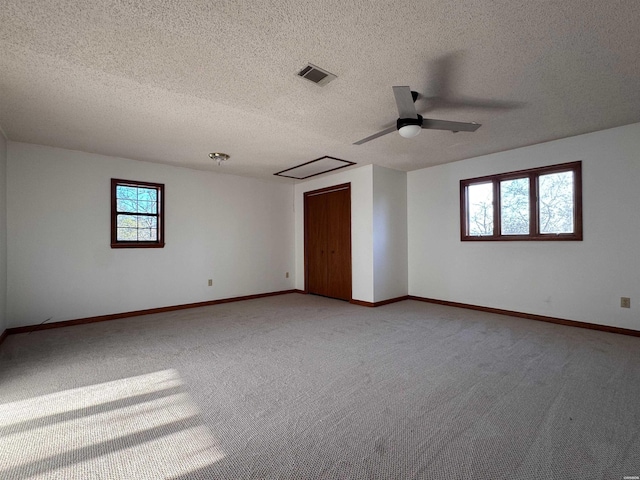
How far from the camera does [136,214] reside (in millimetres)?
4613

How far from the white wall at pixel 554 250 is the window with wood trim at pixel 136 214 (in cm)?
443

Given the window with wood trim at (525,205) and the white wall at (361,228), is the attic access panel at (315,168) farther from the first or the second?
the window with wood trim at (525,205)

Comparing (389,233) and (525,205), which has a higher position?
(525,205)

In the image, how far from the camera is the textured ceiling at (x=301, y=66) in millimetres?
1708

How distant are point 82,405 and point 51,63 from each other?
2.38 m

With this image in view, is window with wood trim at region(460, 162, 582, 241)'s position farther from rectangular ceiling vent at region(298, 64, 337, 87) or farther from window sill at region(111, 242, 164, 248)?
window sill at region(111, 242, 164, 248)

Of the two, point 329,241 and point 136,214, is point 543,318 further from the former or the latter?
point 136,214

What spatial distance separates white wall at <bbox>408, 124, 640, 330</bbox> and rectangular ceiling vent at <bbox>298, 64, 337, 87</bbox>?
131 inches

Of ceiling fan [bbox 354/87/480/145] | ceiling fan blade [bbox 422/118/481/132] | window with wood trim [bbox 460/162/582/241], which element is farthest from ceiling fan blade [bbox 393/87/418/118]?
window with wood trim [bbox 460/162/582/241]

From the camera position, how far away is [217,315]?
4.52 m

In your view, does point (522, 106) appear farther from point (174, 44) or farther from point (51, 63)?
point (51, 63)

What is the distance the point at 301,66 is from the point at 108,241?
3.85m

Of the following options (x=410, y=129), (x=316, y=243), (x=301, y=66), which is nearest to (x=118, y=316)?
(x=316, y=243)

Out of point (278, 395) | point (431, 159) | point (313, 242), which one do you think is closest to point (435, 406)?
point (278, 395)
